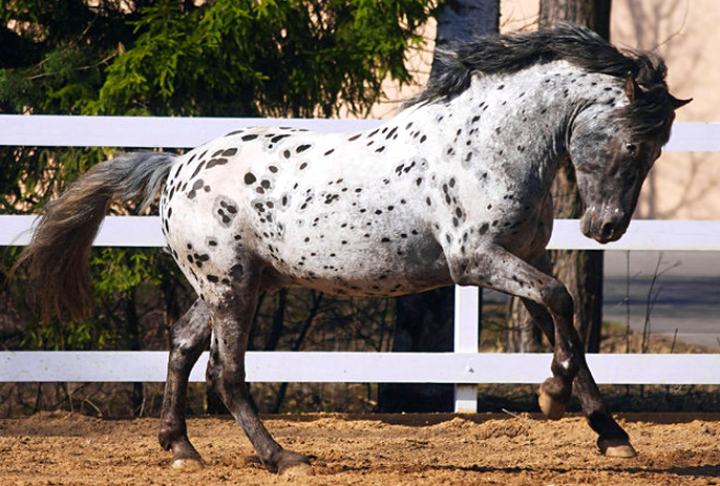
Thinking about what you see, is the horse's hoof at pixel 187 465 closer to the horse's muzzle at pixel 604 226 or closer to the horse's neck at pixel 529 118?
the horse's neck at pixel 529 118

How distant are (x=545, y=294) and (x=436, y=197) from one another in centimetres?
62

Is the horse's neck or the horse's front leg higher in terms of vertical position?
the horse's neck

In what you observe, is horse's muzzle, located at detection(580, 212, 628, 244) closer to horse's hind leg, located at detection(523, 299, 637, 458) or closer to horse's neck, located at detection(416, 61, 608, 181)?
horse's neck, located at detection(416, 61, 608, 181)

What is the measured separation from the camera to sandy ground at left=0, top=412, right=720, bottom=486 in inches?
174

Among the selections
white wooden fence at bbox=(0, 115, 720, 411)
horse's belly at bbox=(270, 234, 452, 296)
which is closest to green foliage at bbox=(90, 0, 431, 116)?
white wooden fence at bbox=(0, 115, 720, 411)

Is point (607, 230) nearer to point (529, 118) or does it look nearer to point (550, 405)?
point (529, 118)

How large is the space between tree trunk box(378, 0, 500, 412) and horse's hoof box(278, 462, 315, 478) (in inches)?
106

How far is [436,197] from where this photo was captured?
14.5 feet

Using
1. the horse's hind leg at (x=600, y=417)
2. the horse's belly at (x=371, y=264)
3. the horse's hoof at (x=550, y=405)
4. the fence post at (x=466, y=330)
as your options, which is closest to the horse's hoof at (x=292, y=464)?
the horse's belly at (x=371, y=264)

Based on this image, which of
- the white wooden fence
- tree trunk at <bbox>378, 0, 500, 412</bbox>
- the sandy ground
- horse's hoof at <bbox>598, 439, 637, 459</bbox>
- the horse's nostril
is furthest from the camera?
tree trunk at <bbox>378, 0, 500, 412</bbox>

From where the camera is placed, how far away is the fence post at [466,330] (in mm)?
6301

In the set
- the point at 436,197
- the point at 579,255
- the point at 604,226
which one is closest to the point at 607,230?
the point at 604,226

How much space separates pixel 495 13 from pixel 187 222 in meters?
3.34

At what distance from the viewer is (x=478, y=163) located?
14.3ft
